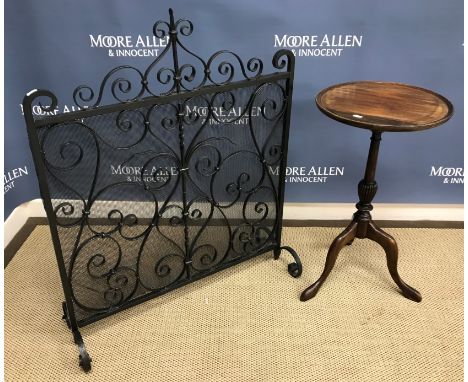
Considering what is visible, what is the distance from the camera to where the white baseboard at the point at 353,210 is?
7.03ft

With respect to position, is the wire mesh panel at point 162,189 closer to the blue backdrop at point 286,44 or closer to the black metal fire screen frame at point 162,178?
the black metal fire screen frame at point 162,178

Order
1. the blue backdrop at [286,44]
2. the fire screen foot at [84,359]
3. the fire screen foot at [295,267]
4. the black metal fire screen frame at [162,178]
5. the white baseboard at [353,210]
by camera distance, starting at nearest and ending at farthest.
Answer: the black metal fire screen frame at [162,178] < the fire screen foot at [84,359] < the blue backdrop at [286,44] < the fire screen foot at [295,267] < the white baseboard at [353,210]

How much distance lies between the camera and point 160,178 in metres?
1.62

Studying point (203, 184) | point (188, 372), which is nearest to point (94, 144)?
point (203, 184)

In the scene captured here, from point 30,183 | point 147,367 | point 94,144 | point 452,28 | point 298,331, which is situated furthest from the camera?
point 30,183

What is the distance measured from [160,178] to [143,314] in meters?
0.53

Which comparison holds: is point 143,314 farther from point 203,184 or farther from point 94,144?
point 94,144
